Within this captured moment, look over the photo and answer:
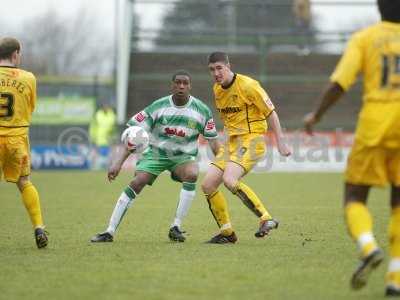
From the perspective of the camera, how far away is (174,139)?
1089 cm

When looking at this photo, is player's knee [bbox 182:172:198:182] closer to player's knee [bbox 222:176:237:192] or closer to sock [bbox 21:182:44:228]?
player's knee [bbox 222:176:237:192]

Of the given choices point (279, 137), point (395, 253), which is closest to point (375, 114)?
point (395, 253)

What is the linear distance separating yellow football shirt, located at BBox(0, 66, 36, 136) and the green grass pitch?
4.29 feet

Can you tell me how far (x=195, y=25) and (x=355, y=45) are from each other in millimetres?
30137

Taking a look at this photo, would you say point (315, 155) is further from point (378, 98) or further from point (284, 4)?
point (378, 98)

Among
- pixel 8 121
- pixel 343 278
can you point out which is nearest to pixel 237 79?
pixel 8 121

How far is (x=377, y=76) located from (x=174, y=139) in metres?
4.38

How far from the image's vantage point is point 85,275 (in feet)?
25.8

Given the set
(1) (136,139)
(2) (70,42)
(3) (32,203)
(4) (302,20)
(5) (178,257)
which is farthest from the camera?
(2) (70,42)

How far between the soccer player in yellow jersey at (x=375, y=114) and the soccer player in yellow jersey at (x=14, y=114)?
3.86 metres

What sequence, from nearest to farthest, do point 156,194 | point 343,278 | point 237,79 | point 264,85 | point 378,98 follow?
point 378,98 → point 343,278 → point 237,79 → point 156,194 → point 264,85

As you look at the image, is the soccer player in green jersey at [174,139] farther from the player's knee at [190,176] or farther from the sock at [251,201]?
the sock at [251,201]

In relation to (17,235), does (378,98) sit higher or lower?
higher

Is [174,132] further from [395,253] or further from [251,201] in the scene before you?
[395,253]
